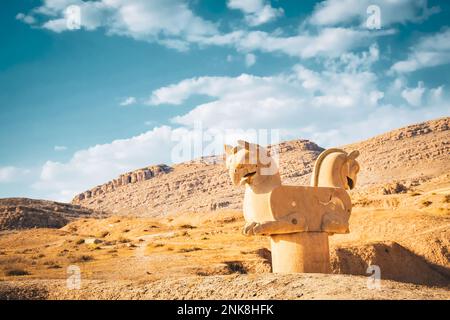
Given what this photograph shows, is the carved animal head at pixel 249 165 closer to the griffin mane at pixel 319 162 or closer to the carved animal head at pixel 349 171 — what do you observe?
the griffin mane at pixel 319 162

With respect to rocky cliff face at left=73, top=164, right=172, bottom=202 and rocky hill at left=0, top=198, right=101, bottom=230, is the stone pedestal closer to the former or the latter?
rocky hill at left=0, top=198, right=101, bottom=230

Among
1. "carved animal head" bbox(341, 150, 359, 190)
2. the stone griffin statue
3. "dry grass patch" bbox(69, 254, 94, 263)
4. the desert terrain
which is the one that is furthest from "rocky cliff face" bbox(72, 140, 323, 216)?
the stone griffin statue

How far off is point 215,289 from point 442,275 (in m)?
13.9

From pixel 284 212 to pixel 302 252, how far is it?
36.1 inches

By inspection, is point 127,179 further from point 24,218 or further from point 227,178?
point 24,218

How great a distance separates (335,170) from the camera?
10.6m

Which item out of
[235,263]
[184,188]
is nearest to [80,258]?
[235,263]

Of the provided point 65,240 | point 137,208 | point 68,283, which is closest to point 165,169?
point 137,208

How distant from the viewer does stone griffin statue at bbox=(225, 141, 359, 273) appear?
31.2 feet

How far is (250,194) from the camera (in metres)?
9.91

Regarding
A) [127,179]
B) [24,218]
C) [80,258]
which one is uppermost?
[127,179]
